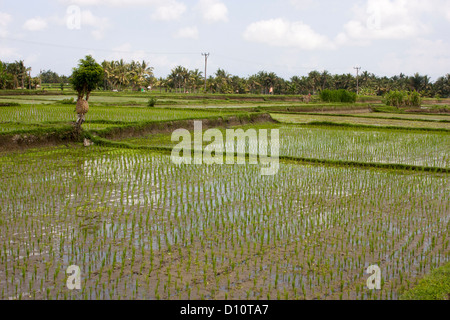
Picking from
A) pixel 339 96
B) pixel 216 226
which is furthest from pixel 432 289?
pixel 339 96

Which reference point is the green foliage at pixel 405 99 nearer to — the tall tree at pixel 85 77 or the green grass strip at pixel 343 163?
the green grass strip at pixel 343 163

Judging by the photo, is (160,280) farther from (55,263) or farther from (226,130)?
(226,130)

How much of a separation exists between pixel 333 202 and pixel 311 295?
3049 millimetres

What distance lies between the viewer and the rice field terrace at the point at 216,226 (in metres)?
3.74

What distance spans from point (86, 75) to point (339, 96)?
25.4 m

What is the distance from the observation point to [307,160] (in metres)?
9.80

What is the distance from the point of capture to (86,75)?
34.4 ft

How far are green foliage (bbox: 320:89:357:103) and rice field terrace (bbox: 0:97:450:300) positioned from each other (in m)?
23.4

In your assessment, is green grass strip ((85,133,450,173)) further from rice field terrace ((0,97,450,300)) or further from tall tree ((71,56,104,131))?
tall tree ((71,56,104,131))

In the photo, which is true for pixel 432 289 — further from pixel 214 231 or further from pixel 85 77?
pixel 85 77

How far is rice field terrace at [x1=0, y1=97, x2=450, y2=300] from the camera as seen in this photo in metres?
3.74

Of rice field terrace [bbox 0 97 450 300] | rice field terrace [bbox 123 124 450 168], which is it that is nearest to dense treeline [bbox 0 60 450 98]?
rice field terrace [bbox 123 124 450 168]

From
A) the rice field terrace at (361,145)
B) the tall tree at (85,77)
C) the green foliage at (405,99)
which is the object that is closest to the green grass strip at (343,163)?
the rice field terrace at (361,145)
